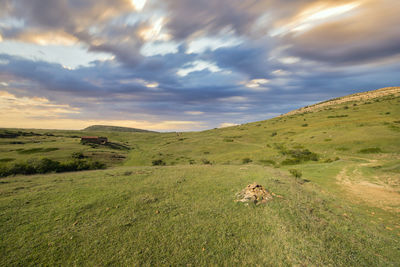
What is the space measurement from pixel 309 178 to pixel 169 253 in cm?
2180

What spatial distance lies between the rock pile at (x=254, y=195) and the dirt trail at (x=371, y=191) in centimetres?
891

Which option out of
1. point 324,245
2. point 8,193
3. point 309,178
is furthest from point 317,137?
point 8,193

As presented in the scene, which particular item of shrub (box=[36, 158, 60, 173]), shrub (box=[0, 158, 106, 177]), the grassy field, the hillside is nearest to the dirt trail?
the grassy field

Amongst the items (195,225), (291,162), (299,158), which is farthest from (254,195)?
(299,158)

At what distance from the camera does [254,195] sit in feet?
43.5

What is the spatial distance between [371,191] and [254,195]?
495 inches

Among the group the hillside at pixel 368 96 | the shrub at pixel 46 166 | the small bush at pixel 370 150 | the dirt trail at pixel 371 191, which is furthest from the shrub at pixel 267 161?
the hillside at pixel 368 96

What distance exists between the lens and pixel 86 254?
23.4ft

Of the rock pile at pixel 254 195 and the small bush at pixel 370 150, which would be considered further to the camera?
the small bush at pixel 370 150

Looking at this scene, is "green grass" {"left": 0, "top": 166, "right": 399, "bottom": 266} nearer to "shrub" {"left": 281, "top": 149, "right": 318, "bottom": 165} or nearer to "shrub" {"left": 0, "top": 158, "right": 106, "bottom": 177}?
"shrub" {"left": 0, "top": 158, "right": 106, "bottom": 177}

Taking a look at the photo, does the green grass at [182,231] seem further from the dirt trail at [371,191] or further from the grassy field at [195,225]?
the dirt trail at [371,191]

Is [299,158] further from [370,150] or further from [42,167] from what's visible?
[42,167]

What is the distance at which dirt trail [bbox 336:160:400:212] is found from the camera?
43.8 feet

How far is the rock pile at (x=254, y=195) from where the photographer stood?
42.0 feet
